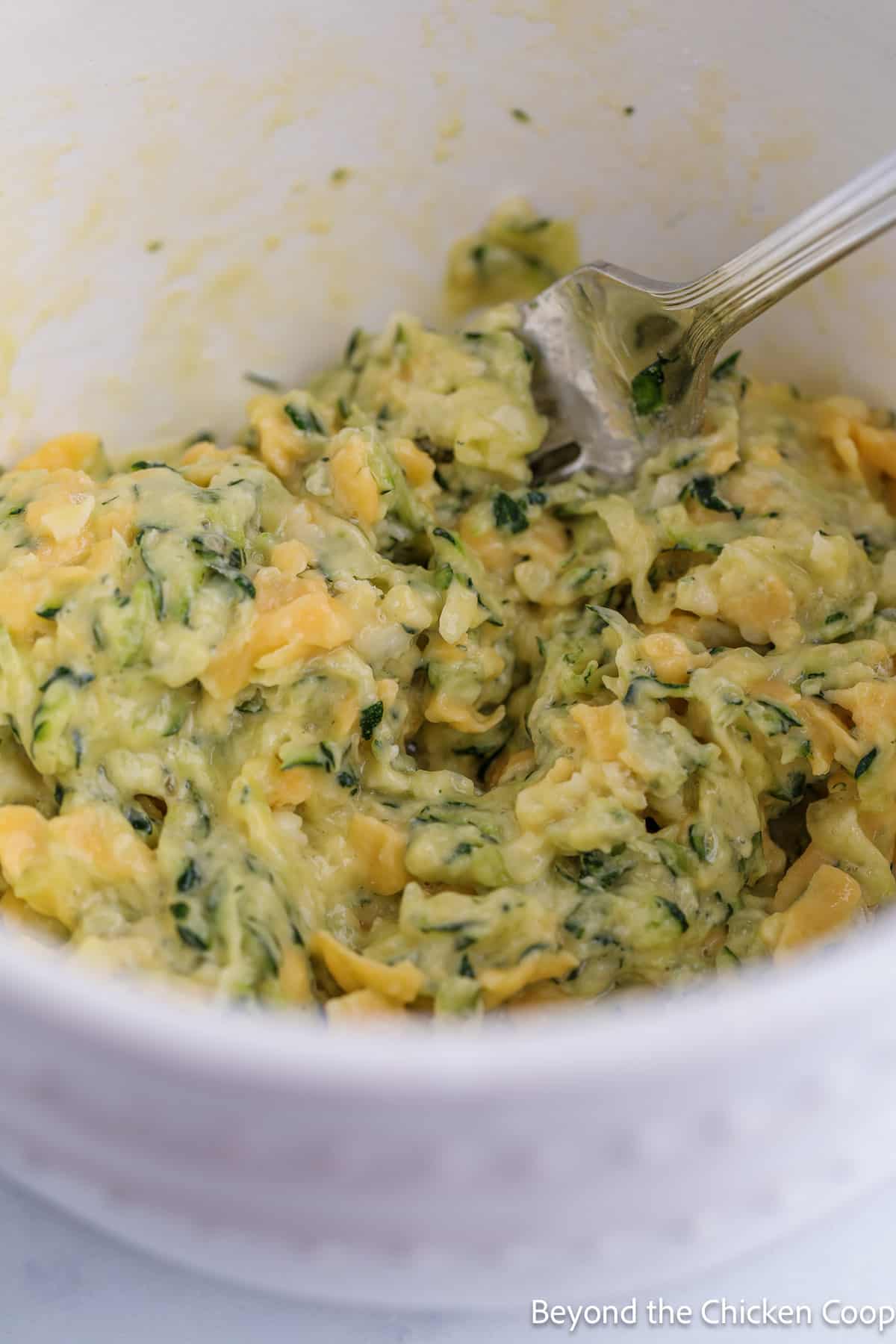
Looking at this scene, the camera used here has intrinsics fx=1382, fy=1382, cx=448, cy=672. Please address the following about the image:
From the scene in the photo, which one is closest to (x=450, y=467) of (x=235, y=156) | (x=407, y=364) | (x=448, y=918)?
(x=407, y=364)

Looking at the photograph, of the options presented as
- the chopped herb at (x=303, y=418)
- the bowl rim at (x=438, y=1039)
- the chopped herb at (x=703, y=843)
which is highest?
the bowl rim at (x=438, y=1039)

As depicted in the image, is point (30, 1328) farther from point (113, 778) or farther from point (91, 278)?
point (91, 278)

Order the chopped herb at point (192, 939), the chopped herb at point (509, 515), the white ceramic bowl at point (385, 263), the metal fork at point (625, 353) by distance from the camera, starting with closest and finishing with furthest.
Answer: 1. the white ceramic bowl at point (385, 263)
2. the chopped herb at point (192, 939)
3. the metal fork at point (625, 353)
4. the chopped herb at point (509, 515)

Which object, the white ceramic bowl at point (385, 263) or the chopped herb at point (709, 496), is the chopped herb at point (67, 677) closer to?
the white ceramic bowl at point (385, 263)

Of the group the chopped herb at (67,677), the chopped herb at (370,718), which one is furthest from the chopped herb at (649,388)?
the chopped herb at (67,677)

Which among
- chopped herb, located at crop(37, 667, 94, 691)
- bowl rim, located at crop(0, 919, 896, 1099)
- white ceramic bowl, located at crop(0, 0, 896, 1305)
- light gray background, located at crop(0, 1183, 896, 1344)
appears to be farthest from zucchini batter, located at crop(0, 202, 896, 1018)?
bowl rim, located at crop(0, 919, 896, 1099)

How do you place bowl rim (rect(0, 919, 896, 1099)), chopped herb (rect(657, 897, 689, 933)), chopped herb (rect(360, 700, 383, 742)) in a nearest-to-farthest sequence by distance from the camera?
bowl rim (rect(0, 919, 896, 1099)), chopped herb (rect(657, 897, 689, 933)), chopped herb (rect(360, 700, 383, 742))

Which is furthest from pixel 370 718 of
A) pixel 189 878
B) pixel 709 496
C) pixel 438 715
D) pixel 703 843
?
pixel 709 496

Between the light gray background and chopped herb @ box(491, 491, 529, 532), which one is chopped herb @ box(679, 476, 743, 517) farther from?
the light gray background
